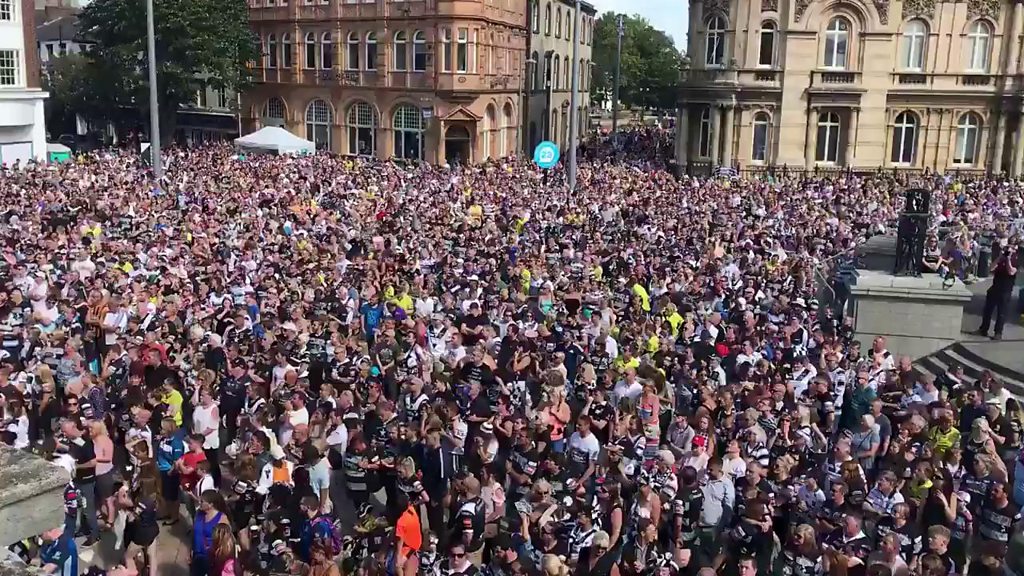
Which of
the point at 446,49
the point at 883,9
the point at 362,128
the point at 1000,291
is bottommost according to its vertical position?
the point at 1000,291

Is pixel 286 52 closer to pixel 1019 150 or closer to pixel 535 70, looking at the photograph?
pixel 535 70

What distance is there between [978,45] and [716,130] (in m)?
11.3

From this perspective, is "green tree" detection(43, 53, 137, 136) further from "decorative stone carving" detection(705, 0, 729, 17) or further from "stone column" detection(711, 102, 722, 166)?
"stone column" detection(711, 102, 722, 166)

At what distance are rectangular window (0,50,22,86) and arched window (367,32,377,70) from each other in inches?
628

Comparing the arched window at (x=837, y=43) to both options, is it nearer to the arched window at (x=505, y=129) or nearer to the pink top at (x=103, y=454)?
the arched window at (x=505, y=129)

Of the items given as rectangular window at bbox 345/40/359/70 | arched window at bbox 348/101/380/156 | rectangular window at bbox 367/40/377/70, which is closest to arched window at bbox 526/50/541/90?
rectangular window at bbox 367/40/377/70

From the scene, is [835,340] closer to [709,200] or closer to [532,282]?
[532,282]

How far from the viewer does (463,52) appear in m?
44.4

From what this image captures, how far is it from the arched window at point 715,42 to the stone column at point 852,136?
590 centimetres

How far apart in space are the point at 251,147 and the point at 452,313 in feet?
83.0

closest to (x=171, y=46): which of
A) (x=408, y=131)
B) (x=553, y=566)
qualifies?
(x=408, y=131)

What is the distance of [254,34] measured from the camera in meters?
49.8

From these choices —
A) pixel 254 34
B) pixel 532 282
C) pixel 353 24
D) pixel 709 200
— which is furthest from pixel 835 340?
pixel 254 34

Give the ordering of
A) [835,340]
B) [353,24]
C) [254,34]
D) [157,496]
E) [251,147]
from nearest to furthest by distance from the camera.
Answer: [157,496]
[835,340]
[251,147]
[353,24]
[254,34]
